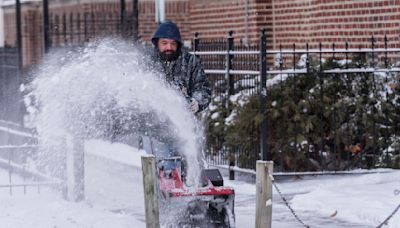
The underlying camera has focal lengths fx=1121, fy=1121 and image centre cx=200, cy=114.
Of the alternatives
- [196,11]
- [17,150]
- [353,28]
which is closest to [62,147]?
[17,150]

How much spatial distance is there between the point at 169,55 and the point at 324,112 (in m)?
3.75

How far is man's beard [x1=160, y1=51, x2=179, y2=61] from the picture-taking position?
10633 millimetres

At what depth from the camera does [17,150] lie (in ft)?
46.3

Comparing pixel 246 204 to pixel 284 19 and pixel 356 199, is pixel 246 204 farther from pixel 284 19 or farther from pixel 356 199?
pixel 284 19

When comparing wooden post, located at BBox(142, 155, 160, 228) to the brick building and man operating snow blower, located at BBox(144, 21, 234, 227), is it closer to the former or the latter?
man operating snow blower, located at BBox(144, 21, 234, 227)

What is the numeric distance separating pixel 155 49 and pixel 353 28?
6323mm

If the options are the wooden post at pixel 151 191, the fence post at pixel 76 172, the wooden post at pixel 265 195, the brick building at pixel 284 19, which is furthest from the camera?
the brick building at pixel 284 19

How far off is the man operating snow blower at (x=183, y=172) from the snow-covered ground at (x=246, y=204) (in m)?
1.08

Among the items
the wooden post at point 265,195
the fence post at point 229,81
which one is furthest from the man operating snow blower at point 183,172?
the fence post at point 229,81

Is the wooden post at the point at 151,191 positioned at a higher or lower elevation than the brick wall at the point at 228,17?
lower

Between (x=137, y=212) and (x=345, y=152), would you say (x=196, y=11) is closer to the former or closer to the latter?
(x=345, y=152)

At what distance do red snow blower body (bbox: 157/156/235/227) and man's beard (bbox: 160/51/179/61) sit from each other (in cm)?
98

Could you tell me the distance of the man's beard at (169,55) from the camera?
10.6 meters

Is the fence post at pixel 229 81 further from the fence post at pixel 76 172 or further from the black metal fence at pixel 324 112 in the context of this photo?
the fence post at pixel 76 172
